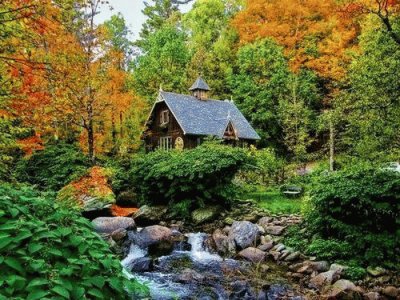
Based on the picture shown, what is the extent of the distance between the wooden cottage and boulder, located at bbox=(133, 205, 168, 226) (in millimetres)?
10370

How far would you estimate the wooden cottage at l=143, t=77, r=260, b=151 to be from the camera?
93.9 feet

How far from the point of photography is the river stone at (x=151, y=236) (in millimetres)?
13602

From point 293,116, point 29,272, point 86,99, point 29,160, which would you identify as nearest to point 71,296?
point 29,272

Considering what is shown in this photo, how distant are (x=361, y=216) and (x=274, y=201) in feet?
25.7

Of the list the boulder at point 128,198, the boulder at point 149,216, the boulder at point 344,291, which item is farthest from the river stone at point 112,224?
the boulder at point 344,291

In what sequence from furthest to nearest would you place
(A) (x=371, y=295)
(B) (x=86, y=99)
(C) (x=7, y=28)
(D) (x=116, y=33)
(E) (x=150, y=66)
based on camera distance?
(D) (x=116, y=33)
(E) (x=150, y=66)
(B) (x=86, y=99)
(A) (x=371, y=295)
(C) (x=7, y=28)

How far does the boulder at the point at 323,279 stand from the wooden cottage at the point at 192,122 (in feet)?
61.1

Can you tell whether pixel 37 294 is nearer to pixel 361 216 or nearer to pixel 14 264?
pixel 14 264

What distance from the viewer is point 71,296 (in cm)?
308

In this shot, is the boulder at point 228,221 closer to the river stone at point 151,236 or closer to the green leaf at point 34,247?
the river stone at point 151,236

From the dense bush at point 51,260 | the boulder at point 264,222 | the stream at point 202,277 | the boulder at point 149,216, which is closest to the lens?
the dense bush at point 51,260

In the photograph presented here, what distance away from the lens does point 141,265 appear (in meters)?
11.5

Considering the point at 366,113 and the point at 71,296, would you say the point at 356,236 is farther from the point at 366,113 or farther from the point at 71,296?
the point at 71,296

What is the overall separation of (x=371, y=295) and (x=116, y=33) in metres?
39.0
